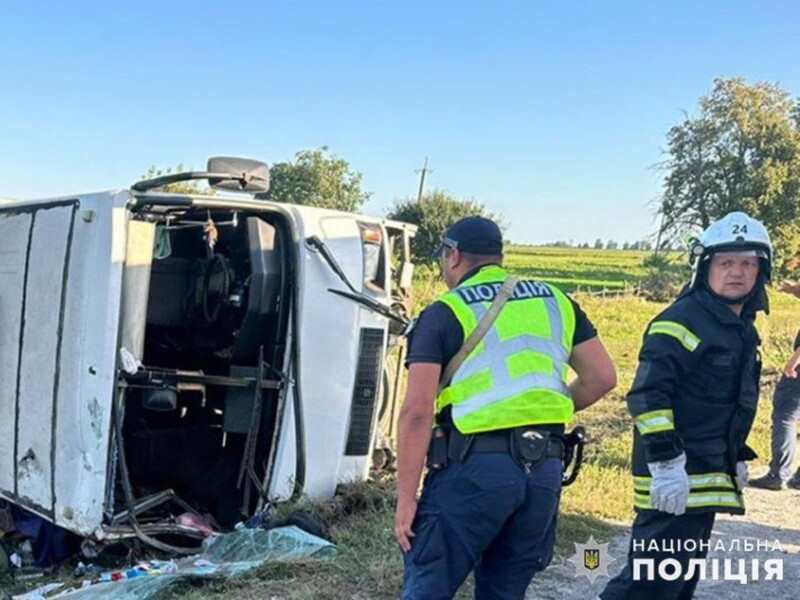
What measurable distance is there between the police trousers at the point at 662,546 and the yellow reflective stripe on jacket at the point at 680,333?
598mm

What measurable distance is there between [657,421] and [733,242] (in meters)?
0.71

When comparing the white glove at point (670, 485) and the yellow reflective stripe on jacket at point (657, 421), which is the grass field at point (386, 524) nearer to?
the white glove at point (670, 485)

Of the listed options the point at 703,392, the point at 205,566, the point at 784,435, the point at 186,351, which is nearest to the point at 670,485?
the point at 703,392

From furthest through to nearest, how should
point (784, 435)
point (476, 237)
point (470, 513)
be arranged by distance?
point (784, 435)
point (476, 237)
point (470, 513)

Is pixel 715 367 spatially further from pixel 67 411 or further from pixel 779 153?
pixel 779 153

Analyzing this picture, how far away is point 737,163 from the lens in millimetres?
30156

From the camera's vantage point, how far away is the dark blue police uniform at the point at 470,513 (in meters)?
2.53

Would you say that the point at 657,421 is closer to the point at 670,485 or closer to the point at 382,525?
the point at 670,485

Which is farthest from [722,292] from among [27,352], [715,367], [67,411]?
[27,352]

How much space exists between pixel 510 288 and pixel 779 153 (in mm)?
30466

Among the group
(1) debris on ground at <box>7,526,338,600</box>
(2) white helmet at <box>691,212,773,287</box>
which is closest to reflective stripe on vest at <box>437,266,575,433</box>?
(2) white helmet at <box>691,212,773,287</box>

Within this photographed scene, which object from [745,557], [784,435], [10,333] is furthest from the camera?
[784,435]

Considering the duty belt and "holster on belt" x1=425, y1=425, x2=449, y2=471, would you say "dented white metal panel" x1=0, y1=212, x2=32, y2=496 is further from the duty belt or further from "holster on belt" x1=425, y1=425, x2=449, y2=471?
the duty belt

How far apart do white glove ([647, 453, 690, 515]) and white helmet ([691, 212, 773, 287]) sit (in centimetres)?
69
